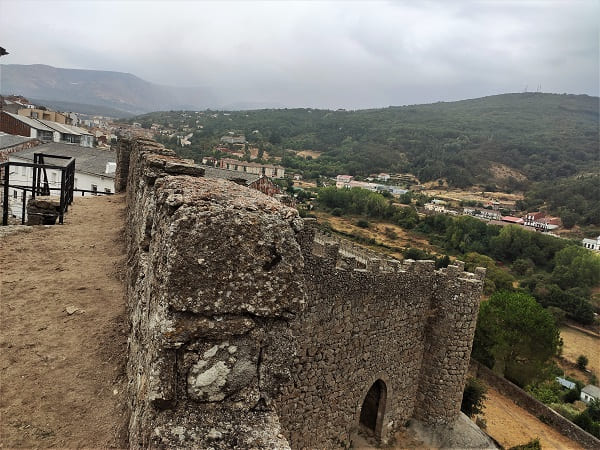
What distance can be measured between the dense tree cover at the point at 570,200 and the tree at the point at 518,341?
85.0 metres

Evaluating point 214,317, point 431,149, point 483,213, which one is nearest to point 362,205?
point 483,213

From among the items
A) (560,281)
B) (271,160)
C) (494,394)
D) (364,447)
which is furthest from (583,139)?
(364,447)

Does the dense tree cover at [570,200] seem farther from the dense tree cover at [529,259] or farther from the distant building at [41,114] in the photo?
the distant building at [41,114]

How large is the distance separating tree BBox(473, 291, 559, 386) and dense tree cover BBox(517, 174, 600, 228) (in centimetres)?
8503

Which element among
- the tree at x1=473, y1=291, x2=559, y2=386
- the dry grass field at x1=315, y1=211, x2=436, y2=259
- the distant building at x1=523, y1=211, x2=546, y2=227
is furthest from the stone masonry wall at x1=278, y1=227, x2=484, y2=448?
A: the distant building at x1=523, y1=211, x2=546, y2=227

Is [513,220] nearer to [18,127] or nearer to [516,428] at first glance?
[516,428]

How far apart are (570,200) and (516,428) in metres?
104

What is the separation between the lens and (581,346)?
46.0m

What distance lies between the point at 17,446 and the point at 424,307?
36.9 ft

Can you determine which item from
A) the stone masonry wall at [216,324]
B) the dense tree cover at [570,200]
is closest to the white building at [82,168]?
the stone masonry wall at [216,324]

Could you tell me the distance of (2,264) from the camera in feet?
24.1

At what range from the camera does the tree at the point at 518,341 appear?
24.0 m

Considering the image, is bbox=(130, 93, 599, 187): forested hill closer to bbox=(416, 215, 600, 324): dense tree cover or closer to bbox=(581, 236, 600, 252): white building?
bbox=(581, 236, 600, 252): white building

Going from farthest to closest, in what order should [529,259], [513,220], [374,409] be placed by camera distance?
[513,220], [529,259], [374,409]
